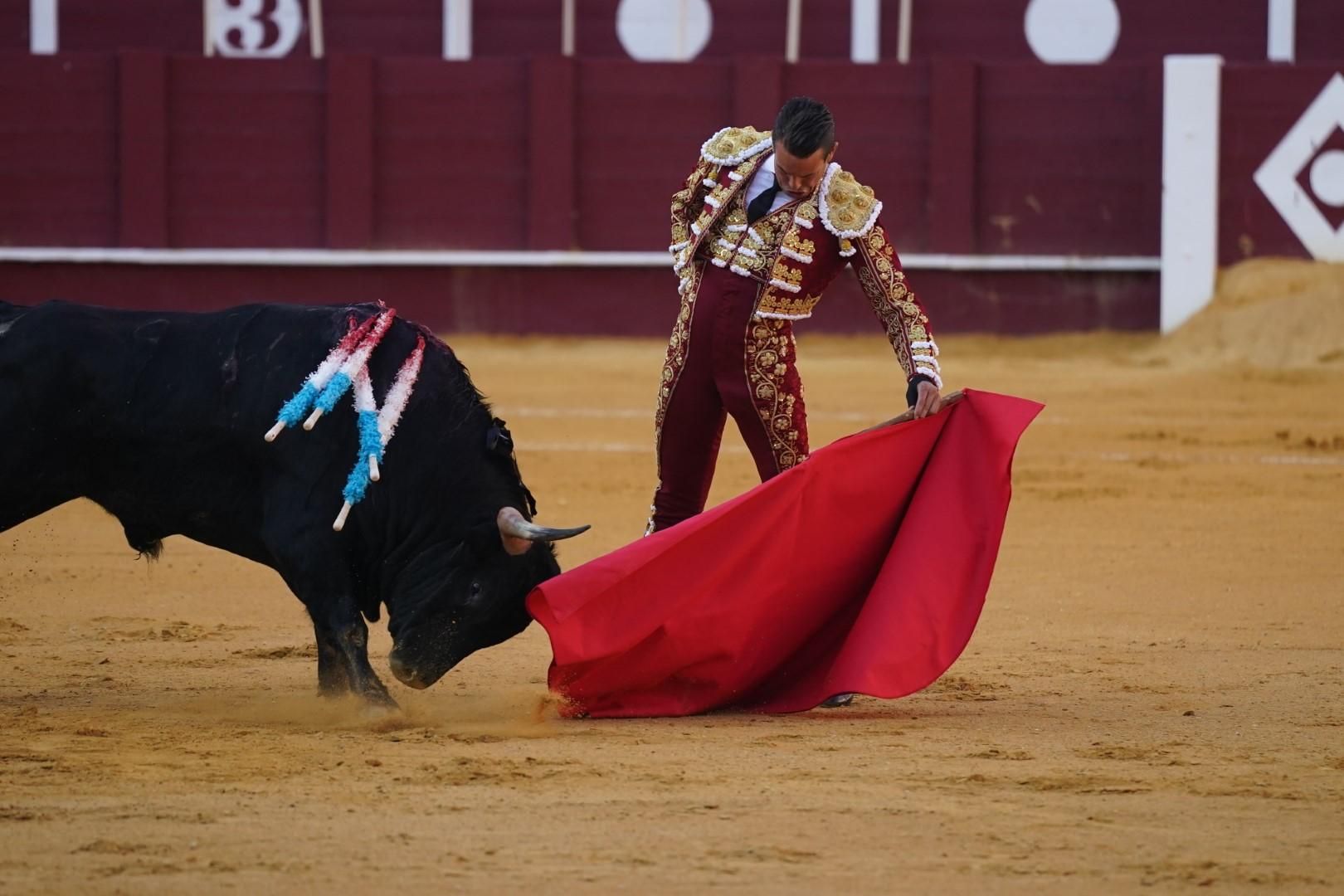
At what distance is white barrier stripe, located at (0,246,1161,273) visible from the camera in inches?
421

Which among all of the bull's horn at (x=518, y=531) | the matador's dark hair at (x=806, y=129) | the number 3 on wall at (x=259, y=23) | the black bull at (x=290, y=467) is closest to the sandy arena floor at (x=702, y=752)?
the black bull at (x=290, y=467)

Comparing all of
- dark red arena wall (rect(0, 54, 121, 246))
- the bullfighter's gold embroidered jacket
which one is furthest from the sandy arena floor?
dark red arena wall (rect(0, 54, 121, 246))

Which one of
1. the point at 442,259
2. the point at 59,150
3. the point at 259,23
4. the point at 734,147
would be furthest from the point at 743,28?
the point at 734,147

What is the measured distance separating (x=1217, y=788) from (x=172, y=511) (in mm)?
1941

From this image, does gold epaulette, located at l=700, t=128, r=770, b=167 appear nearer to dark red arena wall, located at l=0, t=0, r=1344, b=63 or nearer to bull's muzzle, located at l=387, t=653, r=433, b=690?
bull's muzzle, located at l=387, t=653, r=433, b=690

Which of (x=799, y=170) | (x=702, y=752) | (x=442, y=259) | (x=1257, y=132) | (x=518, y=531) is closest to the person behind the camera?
(x=702, y=752)

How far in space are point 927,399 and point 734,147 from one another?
0.61 meters

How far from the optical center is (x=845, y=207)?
369 centimetres

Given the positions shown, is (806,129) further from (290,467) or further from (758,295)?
(290,467)

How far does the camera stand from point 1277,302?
1005cm

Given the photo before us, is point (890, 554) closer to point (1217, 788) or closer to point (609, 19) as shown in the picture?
point (1217, 788)

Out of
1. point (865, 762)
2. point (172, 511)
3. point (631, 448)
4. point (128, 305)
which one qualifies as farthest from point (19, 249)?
point (865, 762)

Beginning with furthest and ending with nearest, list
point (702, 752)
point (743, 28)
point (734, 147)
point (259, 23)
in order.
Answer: point (259, 23) < point (743, 28) < point (734, 147) < point (702, 752)

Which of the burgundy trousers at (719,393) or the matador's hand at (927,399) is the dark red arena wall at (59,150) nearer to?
the burgundy trousers at (719,393)
